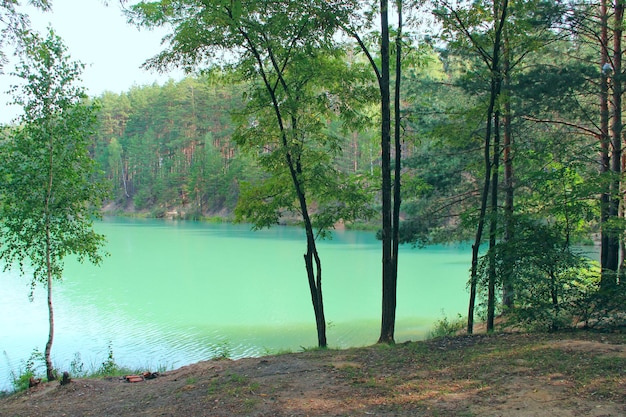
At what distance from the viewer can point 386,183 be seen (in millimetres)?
6336

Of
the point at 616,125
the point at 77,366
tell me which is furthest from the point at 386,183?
the point at 77,366

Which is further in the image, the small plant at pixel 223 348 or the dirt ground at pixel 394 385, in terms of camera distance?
the small plant at pixel 223 348

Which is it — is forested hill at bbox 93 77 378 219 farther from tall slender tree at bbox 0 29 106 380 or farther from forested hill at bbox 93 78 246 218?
tall slender tree at bbox 0 29 106 380

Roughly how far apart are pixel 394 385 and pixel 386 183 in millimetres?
2950

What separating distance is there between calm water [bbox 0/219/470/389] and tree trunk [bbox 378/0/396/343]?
104 inches

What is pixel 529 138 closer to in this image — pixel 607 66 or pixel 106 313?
pixel 607 66

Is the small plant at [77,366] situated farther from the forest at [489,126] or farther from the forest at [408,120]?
the forest at [489,126]

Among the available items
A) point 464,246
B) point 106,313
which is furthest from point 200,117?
point 106,313

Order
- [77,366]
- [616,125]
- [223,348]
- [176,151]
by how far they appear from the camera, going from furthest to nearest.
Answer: [176,151]
[223,348]
[77,366]
[616,125]

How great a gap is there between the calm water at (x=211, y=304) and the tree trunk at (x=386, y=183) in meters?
2.63

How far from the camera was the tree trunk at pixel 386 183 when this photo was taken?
19.8 feet

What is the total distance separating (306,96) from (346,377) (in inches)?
161

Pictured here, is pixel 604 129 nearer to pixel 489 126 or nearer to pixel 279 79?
pixel 489 126

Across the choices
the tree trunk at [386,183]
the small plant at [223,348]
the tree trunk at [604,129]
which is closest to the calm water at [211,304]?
the small plant at [223,348]
